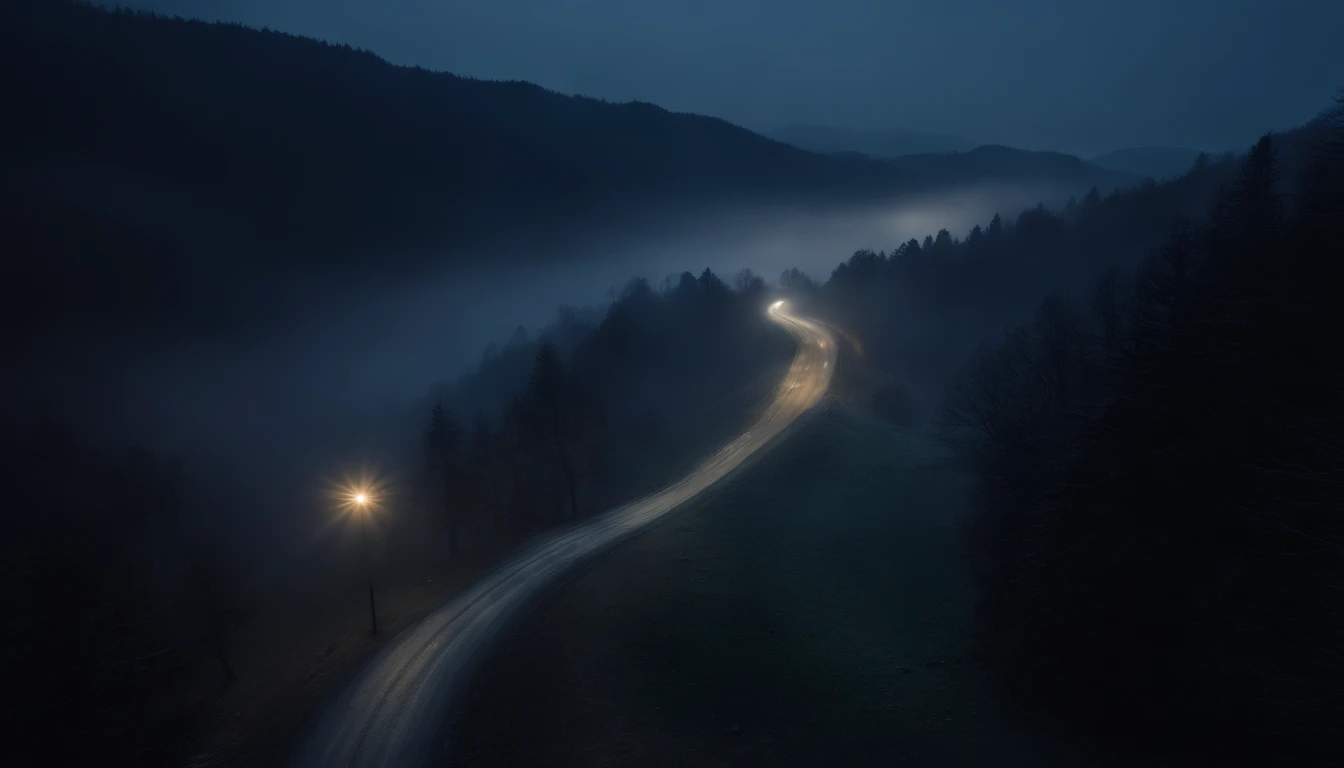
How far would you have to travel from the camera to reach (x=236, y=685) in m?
30.2

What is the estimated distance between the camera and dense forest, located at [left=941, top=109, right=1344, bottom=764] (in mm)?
12250

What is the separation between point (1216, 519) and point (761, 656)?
624 inches

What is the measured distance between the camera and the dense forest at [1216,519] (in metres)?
12.2

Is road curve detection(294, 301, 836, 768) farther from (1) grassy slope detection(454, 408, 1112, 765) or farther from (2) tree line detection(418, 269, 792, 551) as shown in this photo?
(2) tree line detection(418, 269, 792, 551)

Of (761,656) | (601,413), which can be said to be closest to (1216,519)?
(761,656)

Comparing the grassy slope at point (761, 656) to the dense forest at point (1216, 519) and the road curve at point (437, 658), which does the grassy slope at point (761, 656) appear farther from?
the dense forest at point (1216, 519)

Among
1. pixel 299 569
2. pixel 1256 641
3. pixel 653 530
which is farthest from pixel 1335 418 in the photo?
pixel 299 569

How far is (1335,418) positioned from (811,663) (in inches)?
691

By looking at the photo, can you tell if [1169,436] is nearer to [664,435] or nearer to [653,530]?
[653,530]

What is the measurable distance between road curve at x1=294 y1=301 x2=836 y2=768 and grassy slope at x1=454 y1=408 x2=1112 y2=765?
1701 mm

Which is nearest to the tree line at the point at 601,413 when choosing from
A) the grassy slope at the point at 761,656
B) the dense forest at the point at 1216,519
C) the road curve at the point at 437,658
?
the road curve at the point at 437,658

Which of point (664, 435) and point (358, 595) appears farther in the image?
point (664, 435)

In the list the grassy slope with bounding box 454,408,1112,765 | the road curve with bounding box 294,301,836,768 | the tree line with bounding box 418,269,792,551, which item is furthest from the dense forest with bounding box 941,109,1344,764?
the tree line with bounding box 418,269,792,551

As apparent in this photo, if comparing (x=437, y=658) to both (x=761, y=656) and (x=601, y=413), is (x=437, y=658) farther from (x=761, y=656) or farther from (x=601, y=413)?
(x=601, y=413)
